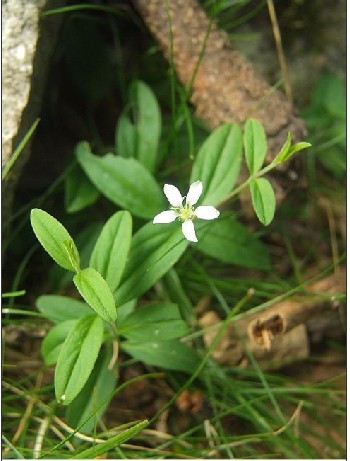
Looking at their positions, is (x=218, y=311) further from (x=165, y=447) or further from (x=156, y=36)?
(x=156, y=36)

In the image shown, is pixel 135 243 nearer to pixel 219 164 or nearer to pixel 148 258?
pixel 148 258

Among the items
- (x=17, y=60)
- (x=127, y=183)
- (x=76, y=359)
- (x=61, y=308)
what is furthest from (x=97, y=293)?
(x=17, y=60)

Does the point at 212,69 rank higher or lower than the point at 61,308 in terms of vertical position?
higher

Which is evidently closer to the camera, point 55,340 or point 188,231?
point 188,231

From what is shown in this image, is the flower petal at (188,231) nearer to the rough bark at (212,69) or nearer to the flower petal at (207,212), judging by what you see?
the flower petal at (207,212)

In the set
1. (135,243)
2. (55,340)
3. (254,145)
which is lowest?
(55,340)

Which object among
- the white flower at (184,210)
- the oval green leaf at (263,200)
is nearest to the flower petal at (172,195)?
the white flower at (184,210)
